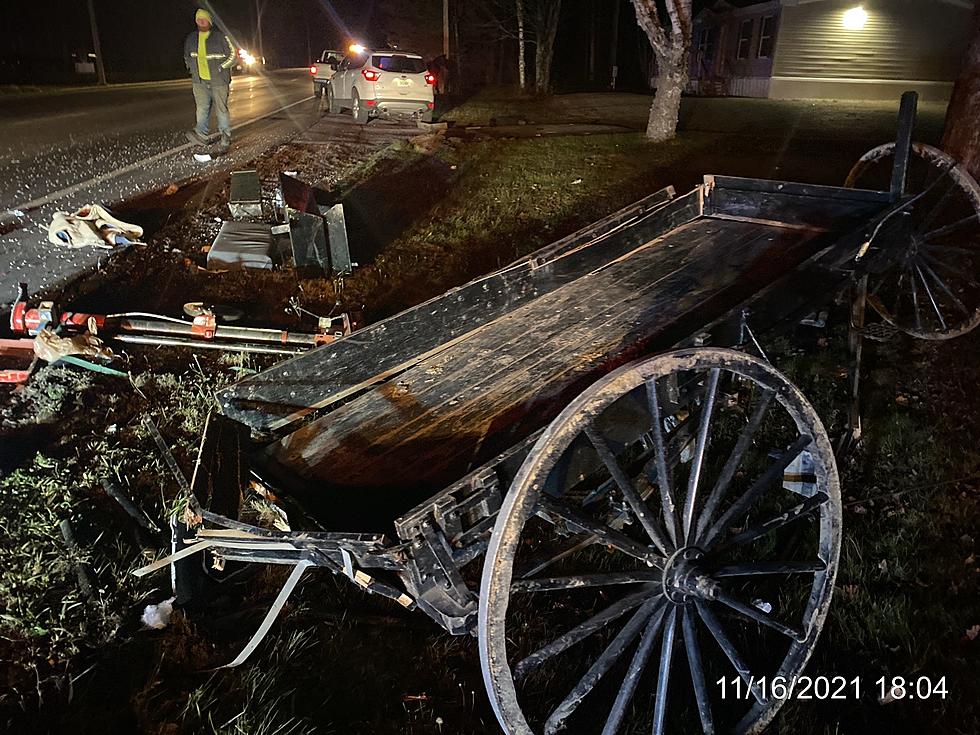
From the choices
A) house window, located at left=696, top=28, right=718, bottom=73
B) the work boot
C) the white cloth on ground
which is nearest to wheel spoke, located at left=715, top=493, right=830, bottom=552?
the white cloth on ground

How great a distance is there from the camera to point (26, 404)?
452 centimetres

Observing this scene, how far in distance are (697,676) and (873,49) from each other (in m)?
25.1

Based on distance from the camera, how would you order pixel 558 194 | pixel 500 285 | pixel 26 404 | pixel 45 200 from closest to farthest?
pixel 500 285
pixel 26 404
pixel 45 200
pixel 558 194

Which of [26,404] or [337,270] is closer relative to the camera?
[26,404]

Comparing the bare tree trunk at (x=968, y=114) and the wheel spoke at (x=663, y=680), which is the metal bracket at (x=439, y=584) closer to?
the wheel spoke at (x=663, y=680)

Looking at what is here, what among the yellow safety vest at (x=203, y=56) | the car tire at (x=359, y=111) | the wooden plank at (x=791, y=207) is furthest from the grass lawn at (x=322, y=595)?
the car tire at (x=359, y=111)

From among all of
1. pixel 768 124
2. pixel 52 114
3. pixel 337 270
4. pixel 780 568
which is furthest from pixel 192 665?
pixel 52 114

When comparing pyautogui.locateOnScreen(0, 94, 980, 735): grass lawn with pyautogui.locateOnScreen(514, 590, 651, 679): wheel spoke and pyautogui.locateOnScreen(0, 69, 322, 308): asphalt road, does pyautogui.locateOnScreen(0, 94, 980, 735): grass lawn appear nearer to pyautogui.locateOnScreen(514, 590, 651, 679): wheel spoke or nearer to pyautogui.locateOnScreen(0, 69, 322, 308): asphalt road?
pyautogui.locateOnScreen(514, 590, 651, 679): wheel spoke

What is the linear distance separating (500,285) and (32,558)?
264 centimetres

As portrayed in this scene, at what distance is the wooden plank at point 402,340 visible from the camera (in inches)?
128

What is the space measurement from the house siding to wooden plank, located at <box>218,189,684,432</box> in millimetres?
22029

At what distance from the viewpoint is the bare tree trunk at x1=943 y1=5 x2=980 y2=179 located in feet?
23.5

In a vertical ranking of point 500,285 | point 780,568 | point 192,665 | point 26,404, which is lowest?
point 192,665

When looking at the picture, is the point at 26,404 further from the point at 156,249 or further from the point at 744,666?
the point at 744,666
